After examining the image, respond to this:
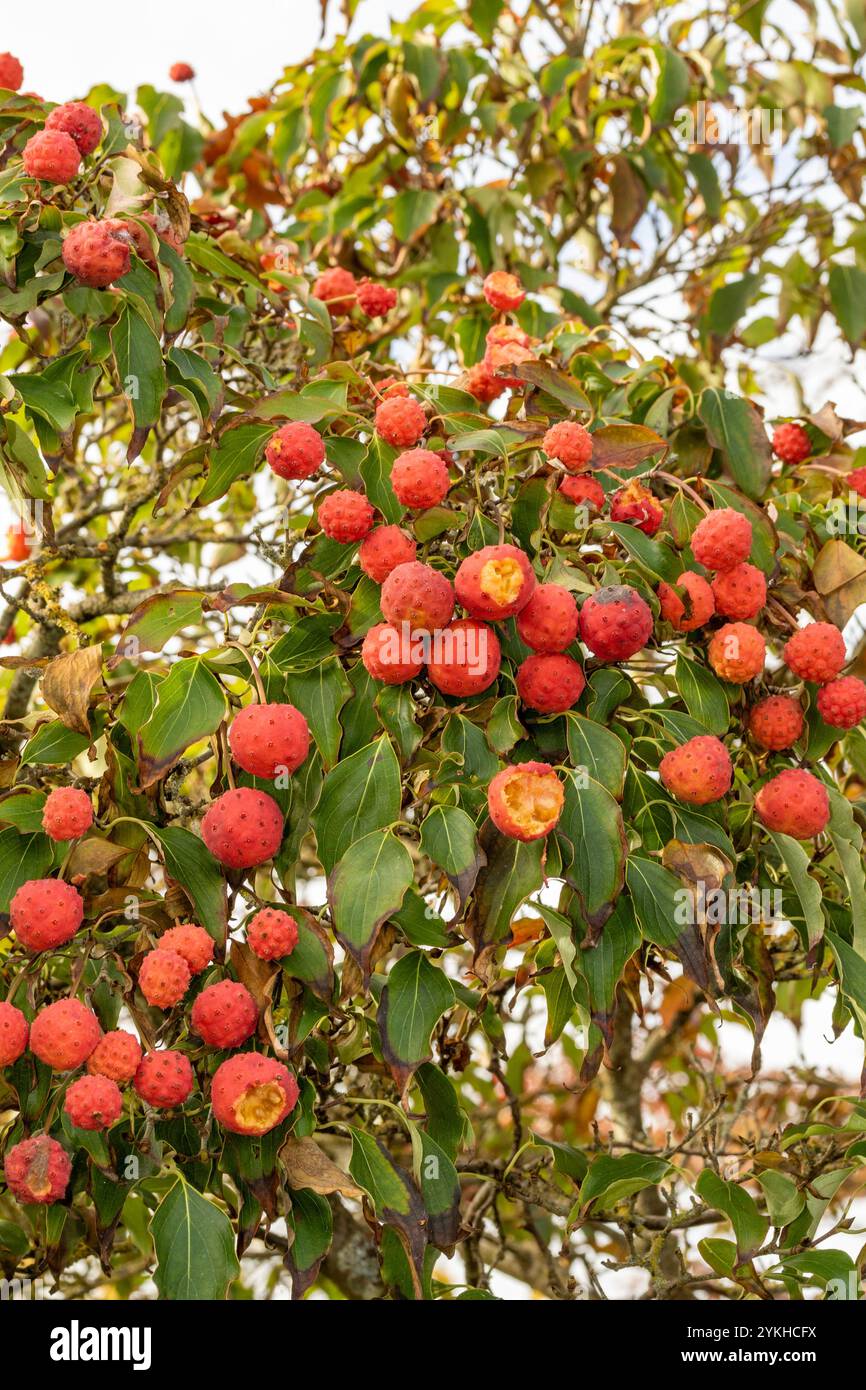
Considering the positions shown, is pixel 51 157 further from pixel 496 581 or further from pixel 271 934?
pixel 271 934

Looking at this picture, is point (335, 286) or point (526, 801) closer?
point (526, 801)

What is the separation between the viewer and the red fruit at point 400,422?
1545 mm

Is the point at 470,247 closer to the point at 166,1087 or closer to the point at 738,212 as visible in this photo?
the point at 738,212

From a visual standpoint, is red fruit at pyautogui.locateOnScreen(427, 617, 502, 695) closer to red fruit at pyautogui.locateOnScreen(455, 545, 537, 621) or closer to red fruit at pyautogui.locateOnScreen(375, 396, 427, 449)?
red fruit at pyautogui.locateOnScreen(455, 545, 537, 621)

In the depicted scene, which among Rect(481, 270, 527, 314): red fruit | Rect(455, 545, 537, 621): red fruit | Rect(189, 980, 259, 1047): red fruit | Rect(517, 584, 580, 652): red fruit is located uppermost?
Rect(481, 270, 527, 314): red fruit

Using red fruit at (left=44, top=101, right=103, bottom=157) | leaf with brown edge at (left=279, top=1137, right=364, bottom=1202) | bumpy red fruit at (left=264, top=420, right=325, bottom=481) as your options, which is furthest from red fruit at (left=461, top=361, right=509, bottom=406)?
leaf with brown edge at (left=279, top=1137, right=364, bottom=1202)

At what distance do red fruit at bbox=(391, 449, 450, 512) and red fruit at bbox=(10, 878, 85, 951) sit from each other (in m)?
0.54

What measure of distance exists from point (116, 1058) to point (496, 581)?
1.99 feet

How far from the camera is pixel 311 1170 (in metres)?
1.40

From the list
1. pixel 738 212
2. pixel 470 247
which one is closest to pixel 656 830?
pixel 470 247

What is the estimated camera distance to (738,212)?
3549 millimetres

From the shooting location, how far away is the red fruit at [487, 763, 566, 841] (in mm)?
1314

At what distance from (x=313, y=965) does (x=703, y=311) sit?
8.28ft

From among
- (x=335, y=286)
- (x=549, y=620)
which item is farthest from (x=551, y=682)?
(x=335, y=286)
